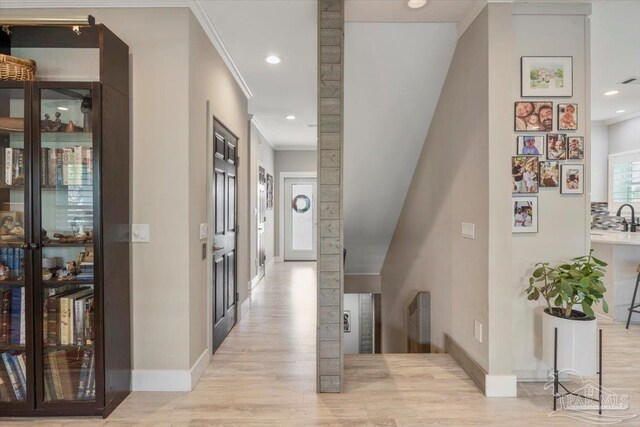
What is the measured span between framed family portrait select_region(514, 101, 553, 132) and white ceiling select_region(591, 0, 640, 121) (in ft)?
2.85

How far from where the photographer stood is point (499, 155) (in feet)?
7.95

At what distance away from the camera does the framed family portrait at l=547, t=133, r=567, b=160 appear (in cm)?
254

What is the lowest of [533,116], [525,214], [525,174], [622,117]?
[525,214]

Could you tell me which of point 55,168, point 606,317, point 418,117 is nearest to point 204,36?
point 55,168

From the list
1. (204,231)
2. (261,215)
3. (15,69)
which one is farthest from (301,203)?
(15,69)

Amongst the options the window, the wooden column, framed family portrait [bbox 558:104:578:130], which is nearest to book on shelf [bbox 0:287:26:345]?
the wooden column

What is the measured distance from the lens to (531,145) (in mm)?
2537

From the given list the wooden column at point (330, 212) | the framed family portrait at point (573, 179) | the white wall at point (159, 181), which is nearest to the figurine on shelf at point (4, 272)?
the white wall at point (159, 181)

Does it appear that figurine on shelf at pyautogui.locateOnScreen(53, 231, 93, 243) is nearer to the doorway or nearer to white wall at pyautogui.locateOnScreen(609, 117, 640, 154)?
the doorway

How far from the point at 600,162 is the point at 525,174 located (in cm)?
459

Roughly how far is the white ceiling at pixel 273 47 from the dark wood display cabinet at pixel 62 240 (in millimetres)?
936

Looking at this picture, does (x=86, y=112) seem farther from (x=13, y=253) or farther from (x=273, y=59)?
(x=273, y=59)

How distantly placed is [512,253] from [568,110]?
3.55 feet

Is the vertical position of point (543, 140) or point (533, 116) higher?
point (533, 116)
